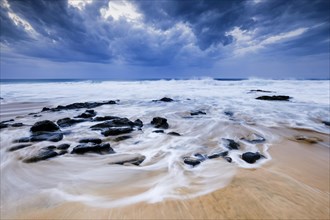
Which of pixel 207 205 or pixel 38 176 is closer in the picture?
pixel 207 205

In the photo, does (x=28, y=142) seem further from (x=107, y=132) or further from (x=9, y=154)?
(x=107, y=132)

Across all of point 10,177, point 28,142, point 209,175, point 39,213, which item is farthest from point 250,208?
point 28,142

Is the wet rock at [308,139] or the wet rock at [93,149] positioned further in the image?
the wet rock at [308,139]

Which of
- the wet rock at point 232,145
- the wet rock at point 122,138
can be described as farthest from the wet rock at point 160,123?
the wet rock at point 232,145

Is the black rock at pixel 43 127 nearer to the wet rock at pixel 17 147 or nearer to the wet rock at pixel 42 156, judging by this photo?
the wet rock at pixel 17 147

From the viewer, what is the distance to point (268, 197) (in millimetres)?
2326

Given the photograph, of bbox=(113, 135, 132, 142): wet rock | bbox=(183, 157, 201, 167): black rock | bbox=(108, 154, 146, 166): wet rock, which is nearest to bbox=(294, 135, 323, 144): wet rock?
bbox=(183, 157, 201, 167): black rock

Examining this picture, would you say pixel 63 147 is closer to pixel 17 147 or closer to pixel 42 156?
pixel 42 156

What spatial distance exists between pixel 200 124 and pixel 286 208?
4693 mm

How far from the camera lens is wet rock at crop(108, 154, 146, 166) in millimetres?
3604

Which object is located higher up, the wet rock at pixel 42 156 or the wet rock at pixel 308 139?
the wet rock at pixel 42 156

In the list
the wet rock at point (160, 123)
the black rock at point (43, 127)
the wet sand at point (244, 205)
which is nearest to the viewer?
the wet sand at point (244, 205)

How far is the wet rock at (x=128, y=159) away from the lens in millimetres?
3604

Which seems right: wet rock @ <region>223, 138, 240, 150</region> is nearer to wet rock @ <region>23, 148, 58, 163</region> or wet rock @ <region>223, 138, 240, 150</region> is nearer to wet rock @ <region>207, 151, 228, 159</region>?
wet rock @ <region>207, 151, 228, 159</region>
